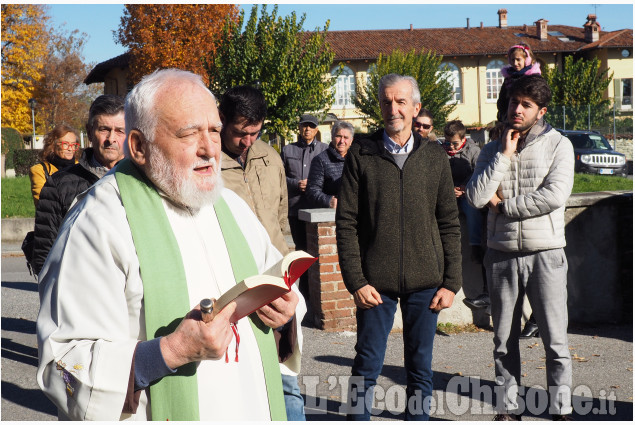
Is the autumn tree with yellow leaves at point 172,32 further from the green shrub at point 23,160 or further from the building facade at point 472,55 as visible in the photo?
the building facade at point 472,55

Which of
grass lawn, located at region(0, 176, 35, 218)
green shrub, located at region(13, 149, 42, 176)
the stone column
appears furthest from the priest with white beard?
green shrub, located at region(13, 149, 42, 176)

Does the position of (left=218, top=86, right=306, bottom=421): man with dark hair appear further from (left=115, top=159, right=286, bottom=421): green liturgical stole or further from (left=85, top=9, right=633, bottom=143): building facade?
(left=85, top=9, right=633, bottom=143): building facade

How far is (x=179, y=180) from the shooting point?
2.42 meters

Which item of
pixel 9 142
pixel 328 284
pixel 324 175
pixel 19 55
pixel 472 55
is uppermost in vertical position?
pixel 472 55

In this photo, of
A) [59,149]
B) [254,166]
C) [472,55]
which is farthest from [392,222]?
[472,55]

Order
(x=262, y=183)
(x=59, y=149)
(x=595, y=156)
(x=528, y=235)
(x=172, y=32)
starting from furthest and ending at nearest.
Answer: (x=172, y=32)
(x=595, y=156)
(x=59, y=149)
(x=528, y=235)
(x=262, y=183)

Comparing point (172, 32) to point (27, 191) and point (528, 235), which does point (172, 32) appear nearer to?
point (27, 191)

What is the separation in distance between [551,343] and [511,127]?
4.83ft

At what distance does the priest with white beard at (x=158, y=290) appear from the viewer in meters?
2.13

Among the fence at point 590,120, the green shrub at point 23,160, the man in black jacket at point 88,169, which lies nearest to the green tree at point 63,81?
the green shrub at point 23,160

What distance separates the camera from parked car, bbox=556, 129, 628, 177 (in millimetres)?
24391

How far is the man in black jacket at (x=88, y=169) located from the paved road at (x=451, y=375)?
1432mm

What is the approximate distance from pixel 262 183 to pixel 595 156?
73.9 ft

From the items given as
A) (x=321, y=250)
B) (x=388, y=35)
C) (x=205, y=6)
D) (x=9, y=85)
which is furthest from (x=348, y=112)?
(x=321, y=250)
